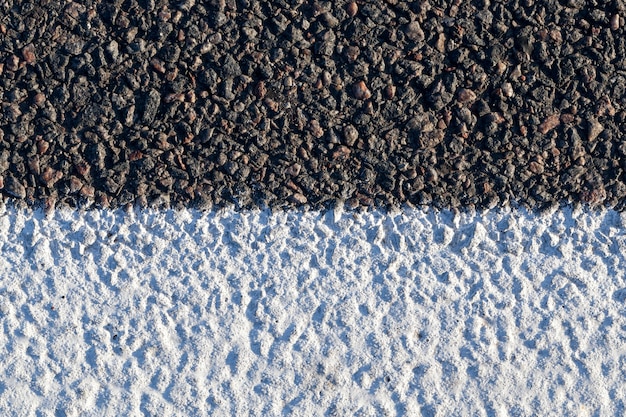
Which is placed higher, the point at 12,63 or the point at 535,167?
the point at 12,63

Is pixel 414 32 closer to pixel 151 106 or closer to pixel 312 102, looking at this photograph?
pixel 312 102

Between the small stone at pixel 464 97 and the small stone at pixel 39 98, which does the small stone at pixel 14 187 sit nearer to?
the small stone at pixel 39 98

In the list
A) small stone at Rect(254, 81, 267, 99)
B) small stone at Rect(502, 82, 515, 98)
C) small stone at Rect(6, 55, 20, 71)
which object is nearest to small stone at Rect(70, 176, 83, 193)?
small stone at Rect(6, 55, 20, 71)

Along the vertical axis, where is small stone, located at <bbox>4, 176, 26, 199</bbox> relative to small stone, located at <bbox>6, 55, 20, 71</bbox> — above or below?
below

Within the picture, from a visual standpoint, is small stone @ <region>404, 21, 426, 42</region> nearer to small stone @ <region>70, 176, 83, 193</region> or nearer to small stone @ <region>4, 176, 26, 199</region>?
Result: small stone @ <region>70, 176, 83, 193</region>

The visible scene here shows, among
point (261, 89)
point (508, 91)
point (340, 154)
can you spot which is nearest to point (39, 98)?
point (261, 89)

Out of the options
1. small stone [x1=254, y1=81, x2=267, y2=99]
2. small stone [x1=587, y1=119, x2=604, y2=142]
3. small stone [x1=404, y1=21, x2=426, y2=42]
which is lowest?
small stone [x1=587, y1=119, x2=604, y2=142]
